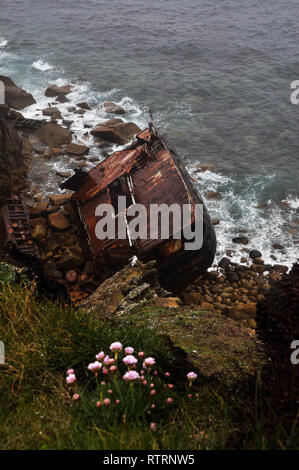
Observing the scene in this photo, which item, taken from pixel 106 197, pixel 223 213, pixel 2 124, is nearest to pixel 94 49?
pixel 2 124

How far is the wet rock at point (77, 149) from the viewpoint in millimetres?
21547

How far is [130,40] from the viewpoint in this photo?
1515 inches

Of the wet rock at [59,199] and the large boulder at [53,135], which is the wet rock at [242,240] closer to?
the wet rock at [59,199]

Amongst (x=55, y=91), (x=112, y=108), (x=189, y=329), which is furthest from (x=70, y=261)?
(x=55, y=91)

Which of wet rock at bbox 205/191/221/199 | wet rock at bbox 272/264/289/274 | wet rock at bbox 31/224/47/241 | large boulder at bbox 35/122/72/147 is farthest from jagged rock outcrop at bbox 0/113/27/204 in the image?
wet rock at bbox 272/264/289/274

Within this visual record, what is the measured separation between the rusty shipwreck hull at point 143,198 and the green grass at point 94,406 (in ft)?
21.3

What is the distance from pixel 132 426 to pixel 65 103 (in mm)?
27512

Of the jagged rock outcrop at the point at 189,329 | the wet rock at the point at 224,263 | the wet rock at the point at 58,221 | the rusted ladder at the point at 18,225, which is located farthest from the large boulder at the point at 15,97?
the jagged rock outcrop at the point at 189,329

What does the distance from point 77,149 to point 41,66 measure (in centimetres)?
1733

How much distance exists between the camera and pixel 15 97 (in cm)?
2672

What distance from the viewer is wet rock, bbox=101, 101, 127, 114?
2672 centimetres

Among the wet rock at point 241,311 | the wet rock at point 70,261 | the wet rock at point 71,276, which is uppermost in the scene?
the wet rock at point 70,261

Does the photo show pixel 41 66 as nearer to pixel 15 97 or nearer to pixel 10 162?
pixel 15 97

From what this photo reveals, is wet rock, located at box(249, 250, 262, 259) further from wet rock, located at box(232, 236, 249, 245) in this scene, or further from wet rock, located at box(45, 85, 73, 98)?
wet rock, located at box(45, 85, 73, 98)
